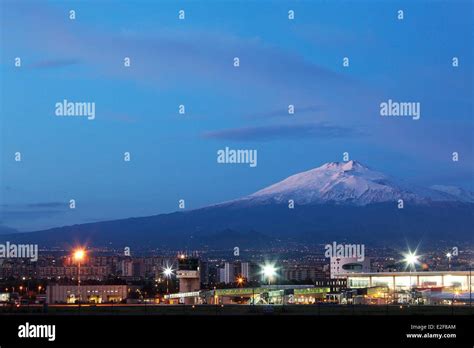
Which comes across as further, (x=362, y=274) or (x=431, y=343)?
(x=362, y=274)

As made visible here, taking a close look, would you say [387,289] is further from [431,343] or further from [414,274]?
[431,343]

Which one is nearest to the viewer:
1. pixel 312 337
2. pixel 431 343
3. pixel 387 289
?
pixel 431 343

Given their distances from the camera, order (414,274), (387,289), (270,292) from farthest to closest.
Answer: (414,274)
(387,289)
(270,292)

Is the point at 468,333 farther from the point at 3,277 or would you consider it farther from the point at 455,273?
the point at 3,277

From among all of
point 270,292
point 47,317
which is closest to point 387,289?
point 270,292

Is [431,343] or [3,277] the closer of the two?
[431,343]

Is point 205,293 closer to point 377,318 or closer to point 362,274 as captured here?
point 362,274

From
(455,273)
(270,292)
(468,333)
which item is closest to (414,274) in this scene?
(455,273)

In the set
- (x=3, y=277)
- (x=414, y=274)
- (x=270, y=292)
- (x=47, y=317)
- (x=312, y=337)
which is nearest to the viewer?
(x=312, y=337)

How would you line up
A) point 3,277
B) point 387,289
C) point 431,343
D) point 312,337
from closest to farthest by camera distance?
point 431,343
point 312,337
point 387,289
point 3,277
